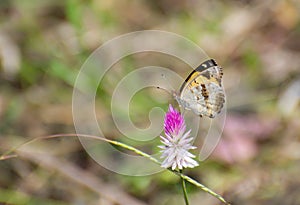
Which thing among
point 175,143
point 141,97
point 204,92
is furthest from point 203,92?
point 141,97

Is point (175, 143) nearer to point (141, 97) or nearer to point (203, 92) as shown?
point (203, 92)

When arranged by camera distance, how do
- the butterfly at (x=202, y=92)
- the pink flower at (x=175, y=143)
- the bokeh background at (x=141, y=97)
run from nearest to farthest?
the pink flower at (x=175, y=143) → the butterfly at (x=202, y=92) → the bokeh background at (x=141, y=97)

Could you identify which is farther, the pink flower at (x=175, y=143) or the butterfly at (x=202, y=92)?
the butterfly at (x=202, y=92)

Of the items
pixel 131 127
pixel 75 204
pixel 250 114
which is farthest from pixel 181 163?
pixel 250 114

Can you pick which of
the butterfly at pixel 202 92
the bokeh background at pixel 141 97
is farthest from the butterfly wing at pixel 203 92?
the bokeh background at pixel 141 97

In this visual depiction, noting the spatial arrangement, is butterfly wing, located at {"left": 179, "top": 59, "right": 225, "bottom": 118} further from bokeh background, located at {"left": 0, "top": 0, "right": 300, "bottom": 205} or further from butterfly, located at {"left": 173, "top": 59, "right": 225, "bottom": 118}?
bokeh background, located at {"left": 0, "top": 0, "right": 300, "bottom": 205}

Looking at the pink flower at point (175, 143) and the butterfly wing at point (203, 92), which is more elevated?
Result: the butterfly wing at point (203, 92)

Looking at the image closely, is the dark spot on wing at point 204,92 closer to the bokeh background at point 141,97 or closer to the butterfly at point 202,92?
the butterfly at point 202,92
